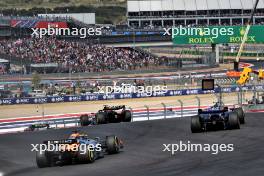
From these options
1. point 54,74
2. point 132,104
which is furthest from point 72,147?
point 54,74

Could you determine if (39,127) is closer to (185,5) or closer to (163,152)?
(163,152)

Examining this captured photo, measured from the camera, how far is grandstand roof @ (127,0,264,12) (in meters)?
106

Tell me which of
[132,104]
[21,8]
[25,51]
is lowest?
[132,104]

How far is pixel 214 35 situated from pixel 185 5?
3599 centimetres

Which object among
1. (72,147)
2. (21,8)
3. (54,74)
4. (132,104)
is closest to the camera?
(72,147)

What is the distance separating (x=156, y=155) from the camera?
2053cm

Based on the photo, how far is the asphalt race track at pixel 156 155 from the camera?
16766mm

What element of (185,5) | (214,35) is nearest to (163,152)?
(214,35)

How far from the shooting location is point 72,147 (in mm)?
18266

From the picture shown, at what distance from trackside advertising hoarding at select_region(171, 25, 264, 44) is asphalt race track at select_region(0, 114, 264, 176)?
131 ft

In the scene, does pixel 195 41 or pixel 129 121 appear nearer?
pixel 129 121

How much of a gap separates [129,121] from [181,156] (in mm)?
14178

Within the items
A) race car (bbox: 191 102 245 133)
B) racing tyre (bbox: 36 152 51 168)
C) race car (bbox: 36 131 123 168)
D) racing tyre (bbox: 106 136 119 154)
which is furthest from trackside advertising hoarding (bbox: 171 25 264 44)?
racing tyre (bbox: 36 152 51 168)

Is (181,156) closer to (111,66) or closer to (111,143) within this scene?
(111,143)
